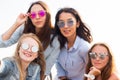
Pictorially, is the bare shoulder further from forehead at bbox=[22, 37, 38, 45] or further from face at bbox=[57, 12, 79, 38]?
forehead at bbox=[22, 37, 38, 45]

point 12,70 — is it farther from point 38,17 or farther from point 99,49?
point 99,49

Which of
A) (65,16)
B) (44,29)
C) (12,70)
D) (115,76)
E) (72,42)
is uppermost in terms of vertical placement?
(65,16)

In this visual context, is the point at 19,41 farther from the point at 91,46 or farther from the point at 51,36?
the point at 91,46

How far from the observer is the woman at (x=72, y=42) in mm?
3025

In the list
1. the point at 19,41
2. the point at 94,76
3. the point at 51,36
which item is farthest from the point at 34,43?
the point at 94,76

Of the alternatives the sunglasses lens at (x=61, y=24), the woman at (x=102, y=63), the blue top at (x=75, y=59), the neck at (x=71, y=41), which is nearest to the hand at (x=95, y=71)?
the woman at (x=102, y=63)

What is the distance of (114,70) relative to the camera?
2.92 meters

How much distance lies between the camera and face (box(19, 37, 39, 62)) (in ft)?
9.18

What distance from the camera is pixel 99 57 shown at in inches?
113

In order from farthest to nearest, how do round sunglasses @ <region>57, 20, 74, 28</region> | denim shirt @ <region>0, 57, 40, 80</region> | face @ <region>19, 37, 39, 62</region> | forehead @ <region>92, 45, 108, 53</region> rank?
round sunglasses @ <region>57, 20, 74, 28</region>, forehead @ <region>92, 45, 108, 53</region>, face @ <region>19, 37, 39, 62</region>, denim shirt @ <region>0, 57, 40, 80</region>

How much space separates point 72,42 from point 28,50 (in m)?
0.48

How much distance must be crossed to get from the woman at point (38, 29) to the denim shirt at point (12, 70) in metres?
0.21

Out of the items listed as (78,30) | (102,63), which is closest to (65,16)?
(78,30)

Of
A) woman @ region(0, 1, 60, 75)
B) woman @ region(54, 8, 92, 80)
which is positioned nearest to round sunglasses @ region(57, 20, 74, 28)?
woman @ region(54, 8, 92, 80)
